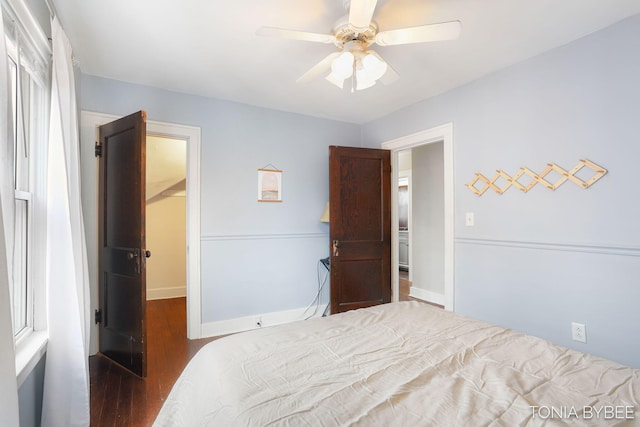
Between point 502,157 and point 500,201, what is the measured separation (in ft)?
1.16

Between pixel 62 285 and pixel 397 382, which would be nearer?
pixel 397 382

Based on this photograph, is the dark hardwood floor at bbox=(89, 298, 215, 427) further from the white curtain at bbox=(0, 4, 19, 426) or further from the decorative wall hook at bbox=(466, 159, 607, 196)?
the decorative wall hook at bbox=(466, 159, 607, 196)

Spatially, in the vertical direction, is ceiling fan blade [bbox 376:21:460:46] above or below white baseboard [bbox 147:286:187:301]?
above

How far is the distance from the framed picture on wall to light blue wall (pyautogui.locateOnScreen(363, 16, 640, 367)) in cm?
179

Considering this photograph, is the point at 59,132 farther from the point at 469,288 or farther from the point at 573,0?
the point at 469,288

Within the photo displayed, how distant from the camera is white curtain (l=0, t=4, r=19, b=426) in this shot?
88 cm

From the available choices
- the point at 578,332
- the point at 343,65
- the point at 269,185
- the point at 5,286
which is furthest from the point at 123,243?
the point at 578,332

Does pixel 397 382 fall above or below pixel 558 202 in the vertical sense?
below

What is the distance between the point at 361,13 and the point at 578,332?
93.3 inches

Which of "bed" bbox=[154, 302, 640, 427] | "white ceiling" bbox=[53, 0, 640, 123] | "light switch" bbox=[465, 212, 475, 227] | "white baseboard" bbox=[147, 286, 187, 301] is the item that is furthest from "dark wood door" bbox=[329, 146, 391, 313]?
"white baseboard" bbox=[147, 286, 187, 301]

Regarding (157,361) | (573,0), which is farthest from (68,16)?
(573,0)

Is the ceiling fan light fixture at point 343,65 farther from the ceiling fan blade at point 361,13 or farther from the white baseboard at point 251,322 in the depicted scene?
the white baseboard at point 251,322

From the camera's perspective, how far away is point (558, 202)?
2.14 metres

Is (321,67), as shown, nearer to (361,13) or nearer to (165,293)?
(361,13)
